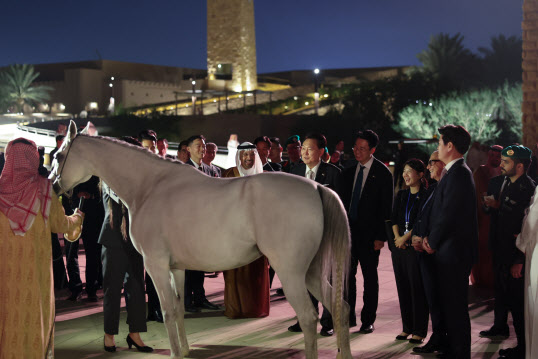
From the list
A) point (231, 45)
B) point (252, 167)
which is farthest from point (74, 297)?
point (231, 45)

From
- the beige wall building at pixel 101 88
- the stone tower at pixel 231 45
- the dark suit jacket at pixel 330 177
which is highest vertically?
the stone tower at pixel 231 45

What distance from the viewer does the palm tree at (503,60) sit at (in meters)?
54.9

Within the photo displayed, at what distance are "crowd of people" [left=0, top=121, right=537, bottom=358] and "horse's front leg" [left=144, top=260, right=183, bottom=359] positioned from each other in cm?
67

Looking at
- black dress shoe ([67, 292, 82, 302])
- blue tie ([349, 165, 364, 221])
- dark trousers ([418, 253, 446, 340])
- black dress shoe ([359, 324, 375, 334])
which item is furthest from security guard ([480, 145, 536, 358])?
black dress shoe ([67, 292, 82, 302])

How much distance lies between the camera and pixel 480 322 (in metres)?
6.84

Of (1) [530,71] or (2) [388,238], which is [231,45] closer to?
(1) [530,71]

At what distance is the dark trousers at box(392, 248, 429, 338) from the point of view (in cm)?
607

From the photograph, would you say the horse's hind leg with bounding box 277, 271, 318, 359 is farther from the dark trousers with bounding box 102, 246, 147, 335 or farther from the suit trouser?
the suit trouser

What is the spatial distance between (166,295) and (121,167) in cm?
113

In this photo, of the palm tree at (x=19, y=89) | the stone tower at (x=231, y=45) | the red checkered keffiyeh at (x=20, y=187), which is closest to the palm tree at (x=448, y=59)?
the stone tower at (x=231, y=45)

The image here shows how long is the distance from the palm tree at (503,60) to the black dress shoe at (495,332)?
51448mm

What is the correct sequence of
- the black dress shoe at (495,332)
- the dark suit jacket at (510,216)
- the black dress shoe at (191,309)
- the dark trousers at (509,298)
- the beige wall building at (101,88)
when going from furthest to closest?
the beige wall building at (101,88) → the black dress shoe at (191,309) → the black dress shoe at (495,332) → the dark suit jacket at (510,216) → the dark trousers at (509,298)

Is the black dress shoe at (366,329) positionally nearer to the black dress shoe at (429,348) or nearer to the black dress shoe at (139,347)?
the black dress shoe at (429,348)

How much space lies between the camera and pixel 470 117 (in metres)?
42.0
